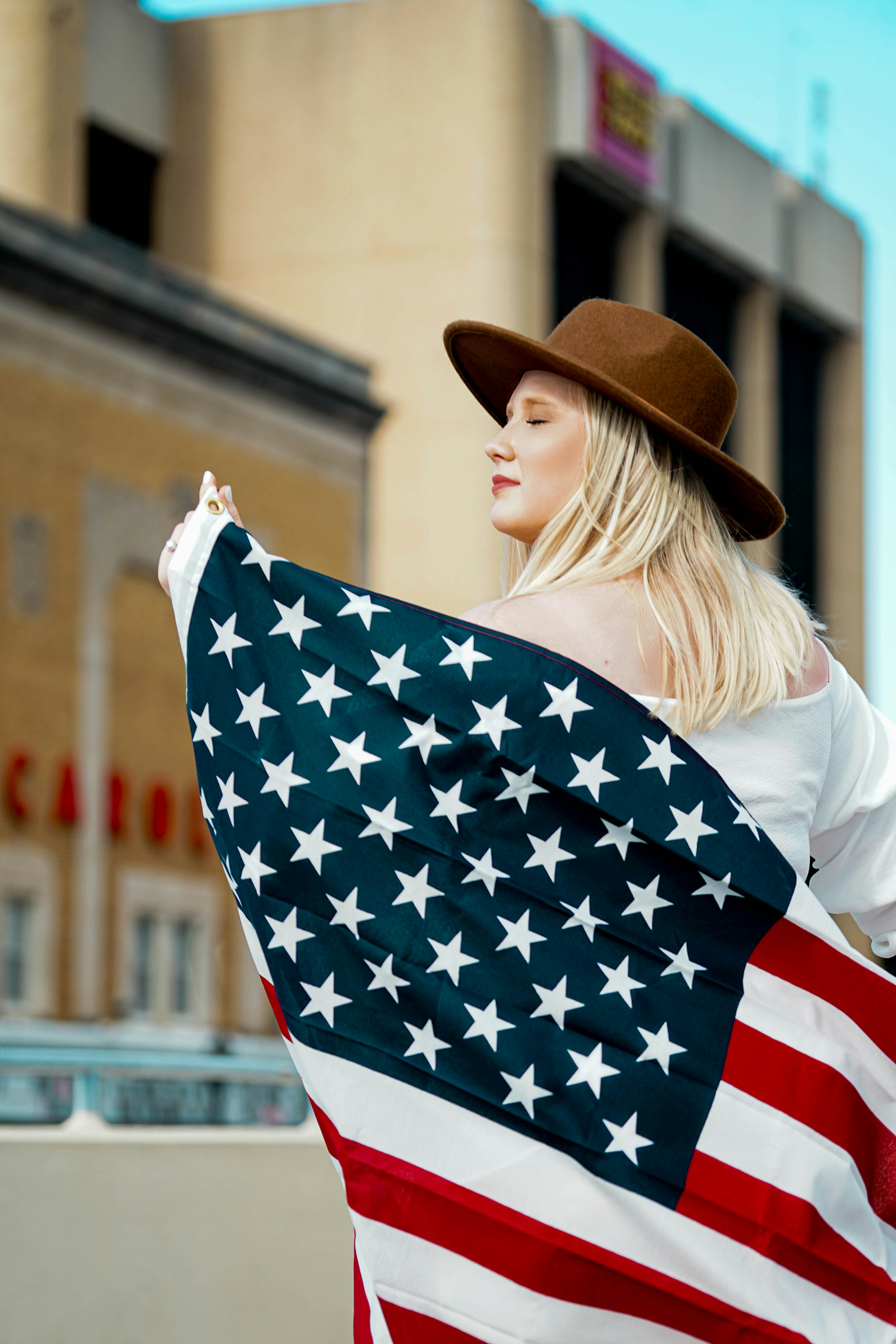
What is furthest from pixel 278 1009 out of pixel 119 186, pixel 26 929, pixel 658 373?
pixel 119 186

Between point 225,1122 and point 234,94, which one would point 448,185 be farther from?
point 225,1122

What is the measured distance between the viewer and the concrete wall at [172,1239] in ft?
23.4

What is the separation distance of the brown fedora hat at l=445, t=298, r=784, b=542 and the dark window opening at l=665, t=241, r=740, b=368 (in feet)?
114

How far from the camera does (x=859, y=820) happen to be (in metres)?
2.72

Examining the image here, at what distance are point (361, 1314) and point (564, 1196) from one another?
284 mm

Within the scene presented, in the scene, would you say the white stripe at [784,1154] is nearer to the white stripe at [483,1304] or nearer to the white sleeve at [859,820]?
the white stripe at [483,1304]

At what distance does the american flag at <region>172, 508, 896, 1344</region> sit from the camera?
2299 mm

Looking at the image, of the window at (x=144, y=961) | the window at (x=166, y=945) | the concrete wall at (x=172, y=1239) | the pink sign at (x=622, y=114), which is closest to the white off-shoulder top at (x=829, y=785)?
the concrete wall at (x=172, y=1239)

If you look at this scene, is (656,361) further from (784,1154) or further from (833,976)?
(784,1154)

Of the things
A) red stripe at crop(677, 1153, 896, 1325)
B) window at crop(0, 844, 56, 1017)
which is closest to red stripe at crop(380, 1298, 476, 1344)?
red stripe at crop(677, 1153, 896, 1325)

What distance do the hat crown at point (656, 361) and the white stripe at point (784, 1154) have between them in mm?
823

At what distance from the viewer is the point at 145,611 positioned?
23.9 metres

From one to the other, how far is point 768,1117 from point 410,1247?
1.40ft

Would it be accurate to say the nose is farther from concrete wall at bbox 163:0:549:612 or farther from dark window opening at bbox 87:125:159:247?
dark window opening at bbox 87:125:159:247
